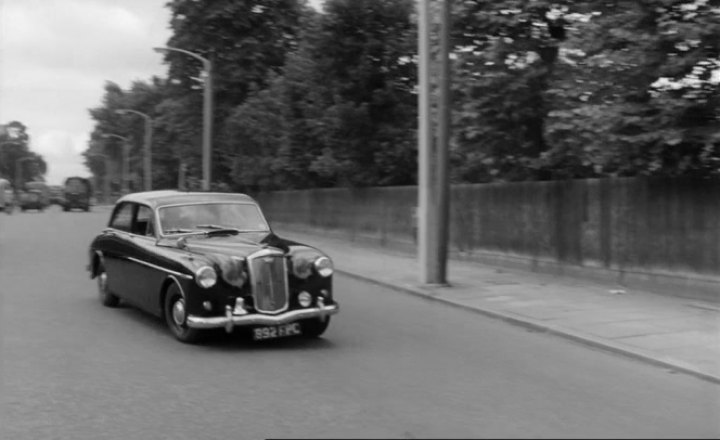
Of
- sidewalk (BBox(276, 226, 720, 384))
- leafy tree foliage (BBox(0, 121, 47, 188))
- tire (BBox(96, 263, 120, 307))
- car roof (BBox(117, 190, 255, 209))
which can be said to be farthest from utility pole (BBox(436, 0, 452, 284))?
leafy tree foliage (BBox(0, 121, 47, 188))

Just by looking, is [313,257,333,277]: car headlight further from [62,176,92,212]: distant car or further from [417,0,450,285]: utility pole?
[62,176,92,212]: distant car

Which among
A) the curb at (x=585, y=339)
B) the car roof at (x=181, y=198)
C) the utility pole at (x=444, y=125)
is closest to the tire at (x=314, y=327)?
the car roof at (x=181, y=198)

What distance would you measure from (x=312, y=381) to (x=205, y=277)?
187 centimetres

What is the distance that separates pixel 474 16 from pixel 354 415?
11462 millimetres

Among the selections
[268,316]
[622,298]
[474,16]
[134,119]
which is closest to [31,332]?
[268,316]

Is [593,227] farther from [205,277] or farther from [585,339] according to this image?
[205,277]

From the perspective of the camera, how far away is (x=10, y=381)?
6.59 metres

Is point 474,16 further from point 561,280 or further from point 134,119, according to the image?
point 134,119

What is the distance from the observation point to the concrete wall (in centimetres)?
1139

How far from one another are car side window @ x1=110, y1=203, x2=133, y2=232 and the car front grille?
291cm

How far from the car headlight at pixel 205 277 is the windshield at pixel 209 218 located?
4.47 feet

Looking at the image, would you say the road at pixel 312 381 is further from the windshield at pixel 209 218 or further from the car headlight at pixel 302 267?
the windshield at pixel 209 218

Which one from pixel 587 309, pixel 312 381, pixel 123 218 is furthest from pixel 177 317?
pixel 587 309

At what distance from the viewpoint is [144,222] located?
961 cm
